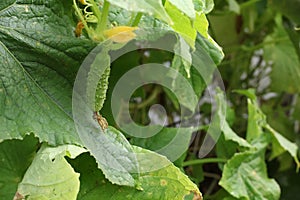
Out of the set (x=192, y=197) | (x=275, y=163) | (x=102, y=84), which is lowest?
(x=275, y=163)

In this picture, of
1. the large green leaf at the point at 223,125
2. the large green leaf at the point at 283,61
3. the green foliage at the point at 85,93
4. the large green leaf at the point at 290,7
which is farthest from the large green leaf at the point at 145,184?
the large green leaf at the point at 283,61

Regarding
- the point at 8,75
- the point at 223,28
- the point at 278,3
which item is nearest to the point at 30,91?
the point at 8,75

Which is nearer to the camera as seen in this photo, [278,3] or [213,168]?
[278,3]

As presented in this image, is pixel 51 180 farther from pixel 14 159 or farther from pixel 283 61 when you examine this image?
pixel 283 61

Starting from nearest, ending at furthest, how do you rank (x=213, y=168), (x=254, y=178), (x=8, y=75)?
(x=8, y=75)
(x=254, y=178)
(x=213, y=168)

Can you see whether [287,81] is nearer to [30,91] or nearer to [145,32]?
[145,32]

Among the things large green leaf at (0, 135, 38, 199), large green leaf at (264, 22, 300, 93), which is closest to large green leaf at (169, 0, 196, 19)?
large green leaf at (0, 135, 38, 199)

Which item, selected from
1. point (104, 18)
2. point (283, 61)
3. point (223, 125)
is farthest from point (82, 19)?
point (283, 61)
